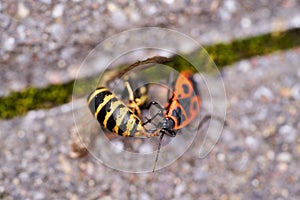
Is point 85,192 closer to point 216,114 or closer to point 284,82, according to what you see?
point 216,114

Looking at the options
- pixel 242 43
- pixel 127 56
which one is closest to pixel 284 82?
pixel 242 43

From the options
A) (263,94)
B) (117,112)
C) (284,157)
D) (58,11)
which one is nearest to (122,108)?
(117,112)

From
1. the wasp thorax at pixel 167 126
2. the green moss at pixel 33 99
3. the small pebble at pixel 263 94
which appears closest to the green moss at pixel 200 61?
the green moss at pixel 33 99

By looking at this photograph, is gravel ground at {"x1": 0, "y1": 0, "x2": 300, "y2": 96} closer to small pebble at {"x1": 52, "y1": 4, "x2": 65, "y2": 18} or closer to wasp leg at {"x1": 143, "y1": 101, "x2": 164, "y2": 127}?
small pebble at {"x1": 52, "y1": 4, "x2": 65, "y2": 18}

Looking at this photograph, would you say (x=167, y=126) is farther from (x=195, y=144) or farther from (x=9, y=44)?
(x=9, y=44)

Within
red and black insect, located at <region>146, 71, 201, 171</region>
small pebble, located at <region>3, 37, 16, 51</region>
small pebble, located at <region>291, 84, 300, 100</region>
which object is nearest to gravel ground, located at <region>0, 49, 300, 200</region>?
small pebble, located at <region>291, 84, 300, 100</region>
